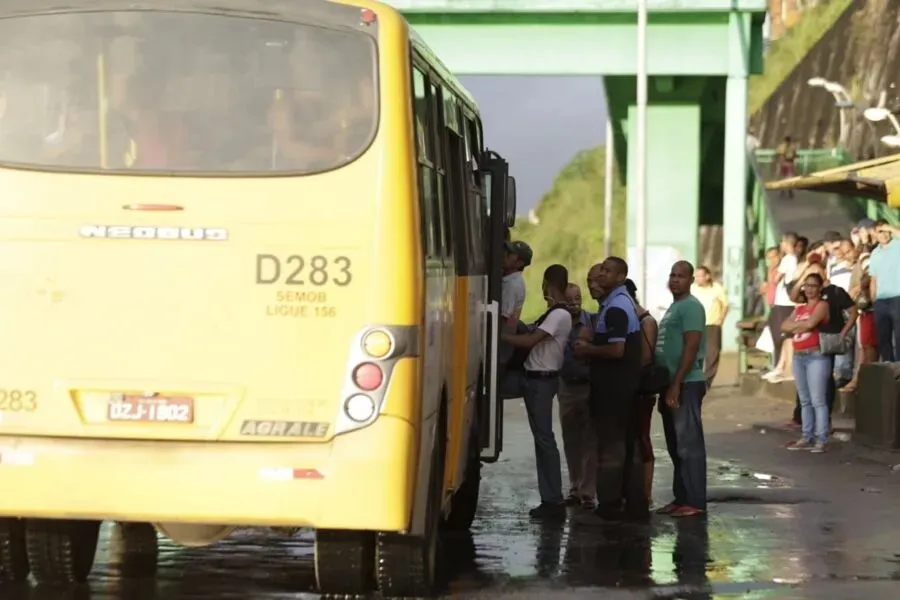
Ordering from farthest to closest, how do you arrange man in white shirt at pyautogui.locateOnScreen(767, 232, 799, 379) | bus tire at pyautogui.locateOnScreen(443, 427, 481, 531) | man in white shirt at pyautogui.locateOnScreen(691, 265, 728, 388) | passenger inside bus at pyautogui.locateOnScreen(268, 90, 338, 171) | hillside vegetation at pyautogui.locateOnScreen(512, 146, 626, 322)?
hillside vegetation at pyautogui.locateOnScreen(512, 146, 626, 322) → man in white shirt at pyautogui.locateOnScreen(767, 232, 799, 379) → man in white shirt at pyautogui.locateOnScreen(691, 265, 728, 388) → bus tire at pyautogui.locateOnScreen(443, 427, 481, 531) → passenger inside bus at pyautogui.locateOnScreen(268, 90, 338, 171)

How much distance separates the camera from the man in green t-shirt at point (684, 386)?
536 inches

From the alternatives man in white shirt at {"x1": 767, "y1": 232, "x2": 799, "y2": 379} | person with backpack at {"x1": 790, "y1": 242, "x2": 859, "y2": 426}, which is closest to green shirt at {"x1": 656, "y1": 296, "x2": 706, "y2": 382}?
person with backpack at {"x1": 790, "y1": 242, "x2": 859, "y2": 426}

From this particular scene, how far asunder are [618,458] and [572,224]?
9692cm

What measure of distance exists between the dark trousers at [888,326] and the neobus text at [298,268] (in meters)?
13.8

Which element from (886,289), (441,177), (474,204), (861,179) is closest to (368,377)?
(441,177)

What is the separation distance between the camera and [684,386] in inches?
540

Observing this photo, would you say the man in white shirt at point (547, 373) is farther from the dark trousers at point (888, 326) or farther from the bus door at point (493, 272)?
the dark trousers at point (888, 326)

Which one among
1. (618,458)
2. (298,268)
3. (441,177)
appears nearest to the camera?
(298,268)

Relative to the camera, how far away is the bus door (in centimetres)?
1279

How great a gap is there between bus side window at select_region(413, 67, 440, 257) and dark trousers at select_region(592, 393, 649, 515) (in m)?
4.16

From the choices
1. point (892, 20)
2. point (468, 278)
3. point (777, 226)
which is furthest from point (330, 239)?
point (892, 20)

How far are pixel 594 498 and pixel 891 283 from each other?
26.7 ft

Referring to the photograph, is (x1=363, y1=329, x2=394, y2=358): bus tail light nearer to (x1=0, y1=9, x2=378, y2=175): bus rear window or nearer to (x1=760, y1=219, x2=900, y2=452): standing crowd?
(x1=0, y1=9, x2=378, y2=175): bus rear window

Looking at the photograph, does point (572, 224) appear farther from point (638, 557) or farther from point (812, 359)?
point (638, 557)
